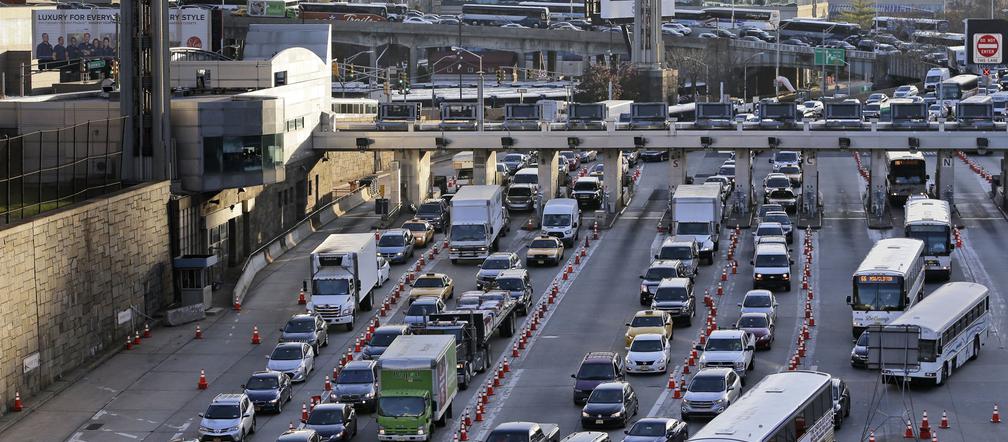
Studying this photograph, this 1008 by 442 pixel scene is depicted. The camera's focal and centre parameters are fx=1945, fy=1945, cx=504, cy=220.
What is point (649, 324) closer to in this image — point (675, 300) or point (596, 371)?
point (675, 300)

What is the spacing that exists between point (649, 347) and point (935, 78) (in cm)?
11950

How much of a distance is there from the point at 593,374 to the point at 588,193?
42.9 metres

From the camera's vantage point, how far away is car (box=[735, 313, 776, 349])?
6612cm

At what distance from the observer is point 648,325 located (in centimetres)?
6644

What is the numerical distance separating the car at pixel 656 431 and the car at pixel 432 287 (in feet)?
78.5

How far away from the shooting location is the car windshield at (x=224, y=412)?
180 feet

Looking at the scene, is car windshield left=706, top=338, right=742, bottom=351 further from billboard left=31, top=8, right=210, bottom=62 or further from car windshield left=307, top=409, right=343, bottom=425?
billboard left=31, top=8, right=210, bottom=62

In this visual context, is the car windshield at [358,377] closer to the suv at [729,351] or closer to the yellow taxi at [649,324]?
the suv at [729,351]

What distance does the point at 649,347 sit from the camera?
206ft

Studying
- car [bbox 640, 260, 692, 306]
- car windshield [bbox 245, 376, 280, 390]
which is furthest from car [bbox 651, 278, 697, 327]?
car windshield [bbox 245, 376, 280, 390]

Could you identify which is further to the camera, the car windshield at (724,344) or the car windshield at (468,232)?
the car windshield at (468,232)

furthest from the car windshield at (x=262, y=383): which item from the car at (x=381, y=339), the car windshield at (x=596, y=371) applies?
the car windshield at (x=596, y=371)

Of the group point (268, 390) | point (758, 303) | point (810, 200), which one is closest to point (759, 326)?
point (758, 303)

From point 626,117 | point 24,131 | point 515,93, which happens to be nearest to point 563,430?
point 24,131
